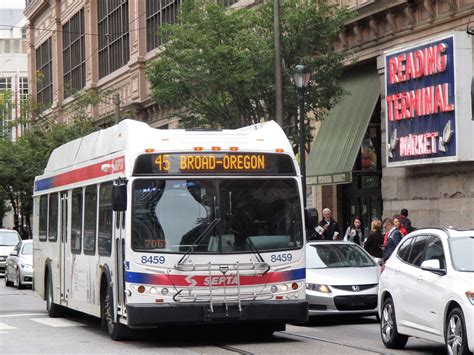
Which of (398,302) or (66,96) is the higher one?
(66,96)

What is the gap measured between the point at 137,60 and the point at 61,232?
32002 millimetres

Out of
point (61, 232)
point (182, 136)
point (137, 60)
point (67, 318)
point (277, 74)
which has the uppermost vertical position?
point (137, 60)

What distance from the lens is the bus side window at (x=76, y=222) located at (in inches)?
749

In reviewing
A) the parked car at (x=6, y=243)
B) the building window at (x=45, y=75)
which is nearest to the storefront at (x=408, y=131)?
the parked car at (x=6, y=243)

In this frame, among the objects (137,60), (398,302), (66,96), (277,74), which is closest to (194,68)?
(277,74)

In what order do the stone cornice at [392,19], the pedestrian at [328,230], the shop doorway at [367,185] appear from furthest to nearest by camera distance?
the shop doorway at [367,185]
the stone cornice at [392,19]
the pedestrian at [328,230]

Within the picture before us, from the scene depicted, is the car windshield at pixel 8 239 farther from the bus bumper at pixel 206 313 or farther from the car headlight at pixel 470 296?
the car headlight at pixel 470 296

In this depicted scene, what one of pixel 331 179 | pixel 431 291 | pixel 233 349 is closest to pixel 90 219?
pixel 233 349

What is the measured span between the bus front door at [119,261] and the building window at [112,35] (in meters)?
39.5

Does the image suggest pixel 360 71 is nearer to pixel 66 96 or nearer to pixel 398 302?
pixel 398 302

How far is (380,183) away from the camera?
1300 inches

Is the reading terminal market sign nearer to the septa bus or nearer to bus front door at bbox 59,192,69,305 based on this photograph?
bus front door at bbox 59,192,69,305

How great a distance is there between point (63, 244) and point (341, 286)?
4.99 metres

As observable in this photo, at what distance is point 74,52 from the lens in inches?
2638
